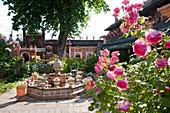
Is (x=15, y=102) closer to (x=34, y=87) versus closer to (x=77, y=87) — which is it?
(x=34, y=87)

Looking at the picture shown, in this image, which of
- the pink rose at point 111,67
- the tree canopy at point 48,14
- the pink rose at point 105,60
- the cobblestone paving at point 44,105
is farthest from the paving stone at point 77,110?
the tree canopy at point 48,14

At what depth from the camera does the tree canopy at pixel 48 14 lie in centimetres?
1811

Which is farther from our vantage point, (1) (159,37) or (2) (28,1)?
(2) (28,1)

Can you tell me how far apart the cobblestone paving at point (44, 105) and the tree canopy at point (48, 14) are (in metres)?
11.4

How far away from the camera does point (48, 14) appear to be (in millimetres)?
19672

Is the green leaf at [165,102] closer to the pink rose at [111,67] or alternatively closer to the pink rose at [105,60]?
the pink rose at [111,67]

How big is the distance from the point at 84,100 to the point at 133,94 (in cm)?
571

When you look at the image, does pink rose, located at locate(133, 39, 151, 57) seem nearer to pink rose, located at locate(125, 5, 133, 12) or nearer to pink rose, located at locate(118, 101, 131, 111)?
pink rose, located at locate(118, 101, 131, 111)

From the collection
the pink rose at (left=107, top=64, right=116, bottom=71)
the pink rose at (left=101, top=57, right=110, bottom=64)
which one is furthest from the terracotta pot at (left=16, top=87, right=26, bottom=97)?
the pink rose at (left=107, top=64, right=116, bottom=71)

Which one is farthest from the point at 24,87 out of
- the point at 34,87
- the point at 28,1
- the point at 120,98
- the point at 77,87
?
the point at 28,1

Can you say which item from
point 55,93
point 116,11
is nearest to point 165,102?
point 116,11

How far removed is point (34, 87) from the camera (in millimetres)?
8570

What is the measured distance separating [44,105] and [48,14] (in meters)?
14.2

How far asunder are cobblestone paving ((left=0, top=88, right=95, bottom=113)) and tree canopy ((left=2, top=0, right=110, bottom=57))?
11.4 m
